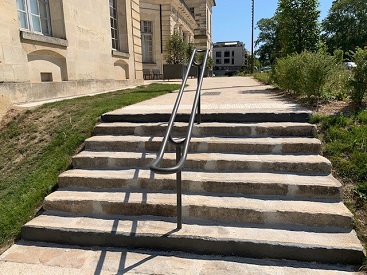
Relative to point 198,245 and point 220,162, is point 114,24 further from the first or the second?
point 198,245

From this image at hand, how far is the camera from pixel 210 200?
3.05 metres

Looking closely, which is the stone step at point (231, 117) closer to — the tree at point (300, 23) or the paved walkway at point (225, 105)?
the paved walkway at point (225, 105)

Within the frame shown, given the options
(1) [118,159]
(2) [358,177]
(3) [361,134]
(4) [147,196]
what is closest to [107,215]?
(4) [147,196]

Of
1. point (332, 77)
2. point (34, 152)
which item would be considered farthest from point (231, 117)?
point (34, 152)

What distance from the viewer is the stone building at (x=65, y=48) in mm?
6207

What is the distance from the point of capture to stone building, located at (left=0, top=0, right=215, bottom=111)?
6.21 meters

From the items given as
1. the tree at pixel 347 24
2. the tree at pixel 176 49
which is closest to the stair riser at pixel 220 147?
the tree at pixel 176 49

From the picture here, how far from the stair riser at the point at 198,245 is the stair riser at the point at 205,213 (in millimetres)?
330

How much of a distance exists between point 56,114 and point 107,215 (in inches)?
122

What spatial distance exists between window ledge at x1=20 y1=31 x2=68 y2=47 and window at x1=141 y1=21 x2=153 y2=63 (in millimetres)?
17651

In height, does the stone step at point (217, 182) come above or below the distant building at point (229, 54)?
below

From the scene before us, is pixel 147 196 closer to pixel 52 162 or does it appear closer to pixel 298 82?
pixel 52 162

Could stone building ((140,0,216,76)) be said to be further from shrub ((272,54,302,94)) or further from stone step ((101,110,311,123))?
stone step ((101,110,311,123))

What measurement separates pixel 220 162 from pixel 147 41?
78.4 feet
